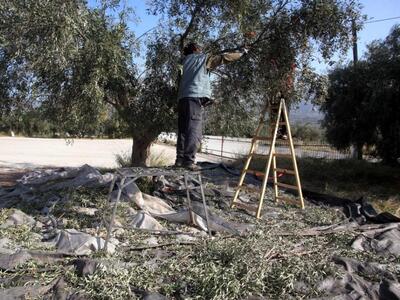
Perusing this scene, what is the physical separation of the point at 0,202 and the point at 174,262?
393cm

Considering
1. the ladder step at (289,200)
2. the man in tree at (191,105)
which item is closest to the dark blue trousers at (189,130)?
the man in tree at (191,105)

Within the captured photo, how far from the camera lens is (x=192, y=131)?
5855mm

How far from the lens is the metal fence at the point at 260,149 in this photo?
15707mm

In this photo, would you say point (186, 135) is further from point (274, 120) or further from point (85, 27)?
point (85, 27)

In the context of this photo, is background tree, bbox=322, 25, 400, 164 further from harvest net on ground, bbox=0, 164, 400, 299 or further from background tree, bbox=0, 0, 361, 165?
harvest net on ground, bbox=0, 164, 400, 299

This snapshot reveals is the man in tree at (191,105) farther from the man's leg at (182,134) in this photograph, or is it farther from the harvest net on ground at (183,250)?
the harvest net on ground at (183,250)

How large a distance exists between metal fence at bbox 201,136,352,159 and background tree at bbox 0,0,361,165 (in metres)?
5.58

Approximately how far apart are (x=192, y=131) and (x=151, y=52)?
2.64 meters

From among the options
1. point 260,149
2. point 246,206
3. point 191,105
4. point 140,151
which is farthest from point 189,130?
point 260,149

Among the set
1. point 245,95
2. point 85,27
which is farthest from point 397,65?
point 85,27

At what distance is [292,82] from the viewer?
7410 millimetres

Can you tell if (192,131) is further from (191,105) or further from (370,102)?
(370,102)

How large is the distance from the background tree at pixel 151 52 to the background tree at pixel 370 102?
12.5 feet

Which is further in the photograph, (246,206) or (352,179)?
(352,179)
